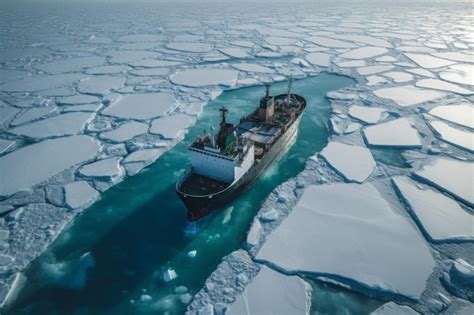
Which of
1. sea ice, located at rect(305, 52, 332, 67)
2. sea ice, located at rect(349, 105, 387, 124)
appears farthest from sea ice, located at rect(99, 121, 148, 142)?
sea ice, located at rect(305, 52, 332, 67)

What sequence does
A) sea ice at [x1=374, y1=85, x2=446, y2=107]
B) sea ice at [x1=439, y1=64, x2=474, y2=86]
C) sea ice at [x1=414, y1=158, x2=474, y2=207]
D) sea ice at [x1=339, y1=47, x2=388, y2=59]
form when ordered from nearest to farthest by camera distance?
sea ice at [x1=414, y1=158, x2=474, y2=207] → sea ice at [x1=374, y1=85, x2=446, y2=107] → sea ice at [x1=439, y1=64, x2=474, y2=86] → sea ice at [x1=339, y1=47, x2=388, y2=59]

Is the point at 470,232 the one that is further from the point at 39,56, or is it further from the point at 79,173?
the point at 39,56

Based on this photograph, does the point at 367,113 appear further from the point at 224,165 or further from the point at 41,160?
the point at 41,160

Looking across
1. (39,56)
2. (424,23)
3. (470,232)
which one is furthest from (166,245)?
(424,23)

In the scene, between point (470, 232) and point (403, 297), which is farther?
point (470, 232)

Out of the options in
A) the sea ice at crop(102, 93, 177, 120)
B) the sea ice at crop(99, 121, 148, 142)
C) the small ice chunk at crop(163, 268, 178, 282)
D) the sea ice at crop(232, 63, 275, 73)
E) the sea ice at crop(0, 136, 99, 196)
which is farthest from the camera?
the sea ice at crop(232, 63, 275, 73)

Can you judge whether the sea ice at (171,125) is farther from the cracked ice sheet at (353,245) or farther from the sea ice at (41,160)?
the cracked ice sheet at (353,245)

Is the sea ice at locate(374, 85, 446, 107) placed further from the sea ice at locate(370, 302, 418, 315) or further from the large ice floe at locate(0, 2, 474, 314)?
the sea ice at locate(370, 302, 418, 315)
